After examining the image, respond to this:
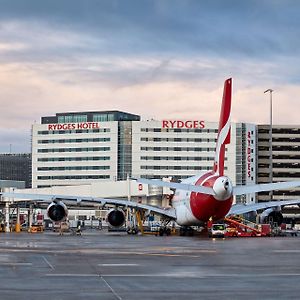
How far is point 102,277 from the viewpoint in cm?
2406

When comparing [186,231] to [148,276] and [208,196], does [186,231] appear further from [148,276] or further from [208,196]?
[148,276]

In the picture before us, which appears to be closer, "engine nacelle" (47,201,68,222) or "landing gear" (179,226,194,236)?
"landing gear" (179,226,194,236)

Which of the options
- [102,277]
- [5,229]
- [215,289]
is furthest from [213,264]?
[5,229]

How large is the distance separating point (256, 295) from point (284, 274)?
641 centimetres

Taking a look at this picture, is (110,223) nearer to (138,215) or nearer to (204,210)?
(138,215)

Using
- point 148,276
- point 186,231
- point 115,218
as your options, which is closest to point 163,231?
point 186,231

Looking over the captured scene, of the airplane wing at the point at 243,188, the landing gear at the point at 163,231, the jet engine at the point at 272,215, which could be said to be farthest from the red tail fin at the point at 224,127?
the jet engine at the point at 272,215

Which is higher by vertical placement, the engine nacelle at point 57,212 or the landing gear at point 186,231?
the engine nacelle at point 57,212

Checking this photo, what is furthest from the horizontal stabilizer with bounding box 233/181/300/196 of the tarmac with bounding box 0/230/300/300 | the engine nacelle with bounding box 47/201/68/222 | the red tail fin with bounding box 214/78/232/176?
the engine nacelle with bounding box 47/201/68/222

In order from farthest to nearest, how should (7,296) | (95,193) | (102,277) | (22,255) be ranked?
1. (95,193)
2. (22,255)
3. (102,277)
4. (7,296)

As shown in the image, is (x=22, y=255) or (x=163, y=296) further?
(x=22, y=255)

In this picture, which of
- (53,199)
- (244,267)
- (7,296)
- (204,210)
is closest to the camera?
(7,296)

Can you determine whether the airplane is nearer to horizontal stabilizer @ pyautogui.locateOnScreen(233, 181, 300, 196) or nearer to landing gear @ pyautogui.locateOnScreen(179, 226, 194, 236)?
horizontal stabilizer @ pyautogui.locateOnScreen(233, 181, 300, 196)

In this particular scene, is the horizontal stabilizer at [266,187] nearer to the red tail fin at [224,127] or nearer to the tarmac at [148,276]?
the red tail fin at [224,127]
